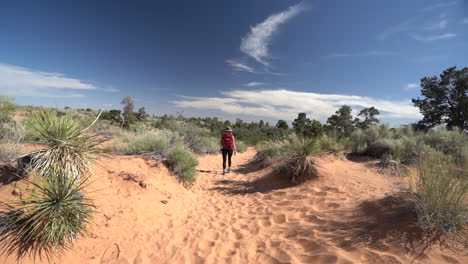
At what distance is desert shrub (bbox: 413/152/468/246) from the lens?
2.14 metres

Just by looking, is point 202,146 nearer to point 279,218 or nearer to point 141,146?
point 141,146

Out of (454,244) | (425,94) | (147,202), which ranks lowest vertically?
(147,202)

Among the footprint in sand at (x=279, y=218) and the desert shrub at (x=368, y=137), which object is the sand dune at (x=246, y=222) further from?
the desert shrub at (x=368, y=137)

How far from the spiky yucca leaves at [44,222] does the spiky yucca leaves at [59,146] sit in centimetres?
41

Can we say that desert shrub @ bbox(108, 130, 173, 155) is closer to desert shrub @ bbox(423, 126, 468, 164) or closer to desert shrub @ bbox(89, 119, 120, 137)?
desert shrub @ bbox(89, 119, 120, 137)

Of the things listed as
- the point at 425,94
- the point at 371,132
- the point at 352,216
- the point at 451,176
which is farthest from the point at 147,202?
the point at 425,94

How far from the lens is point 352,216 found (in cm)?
308

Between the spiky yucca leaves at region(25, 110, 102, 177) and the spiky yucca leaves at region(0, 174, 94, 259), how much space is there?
41 cm

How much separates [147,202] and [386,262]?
14.2 ft

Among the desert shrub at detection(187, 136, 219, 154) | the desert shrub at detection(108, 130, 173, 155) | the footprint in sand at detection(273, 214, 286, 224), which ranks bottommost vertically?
the footprint in sand at detection(273, 214, 286, 224)

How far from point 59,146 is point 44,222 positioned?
132 cm

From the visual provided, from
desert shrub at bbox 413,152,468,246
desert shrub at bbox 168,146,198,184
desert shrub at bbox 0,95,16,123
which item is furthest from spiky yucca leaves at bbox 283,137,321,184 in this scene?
desert shrub at bbox 0,95,16,123

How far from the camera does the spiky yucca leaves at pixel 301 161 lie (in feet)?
17.9

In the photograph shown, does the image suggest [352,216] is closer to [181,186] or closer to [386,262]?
[386,262]
